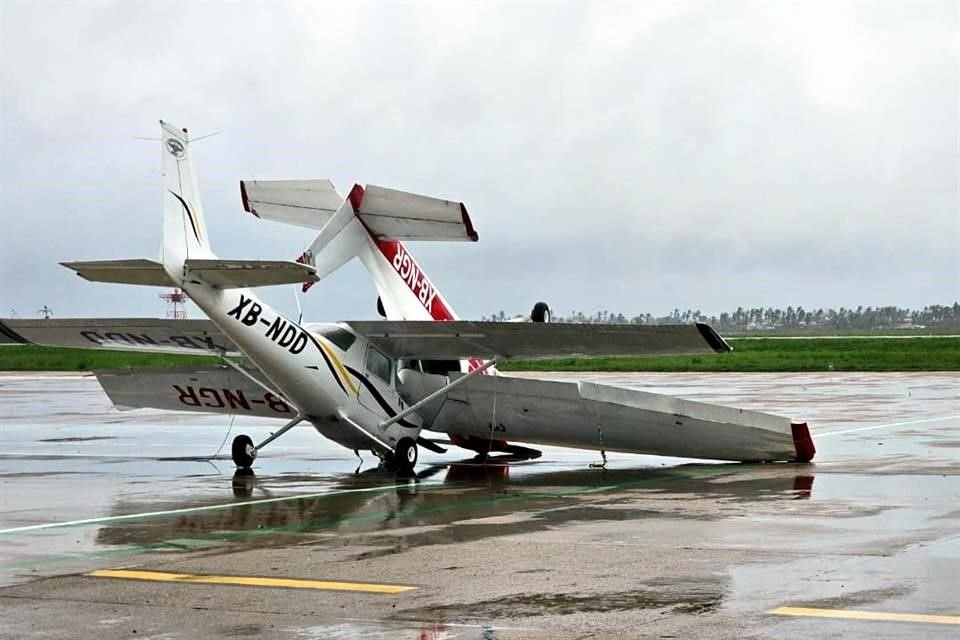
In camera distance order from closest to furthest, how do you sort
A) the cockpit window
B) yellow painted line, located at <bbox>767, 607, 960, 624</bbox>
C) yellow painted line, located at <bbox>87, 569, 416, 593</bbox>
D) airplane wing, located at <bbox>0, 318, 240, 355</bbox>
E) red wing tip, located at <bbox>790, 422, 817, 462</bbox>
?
yellow painted line, located at <bbox>767, 607, 960, 624</bbox>, yellow painted line, located at <bbox>87, 569, 416, 593</bbox>, red wing tip, located at <bbox>790, 422, 817, 462</bbox>, the cockpit window, airplane wing, located at <bbox>0, 318, 240, 355</bbox>

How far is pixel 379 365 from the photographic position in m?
Answer: 21.9

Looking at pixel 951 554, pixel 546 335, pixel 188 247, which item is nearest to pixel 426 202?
pixel 546 335

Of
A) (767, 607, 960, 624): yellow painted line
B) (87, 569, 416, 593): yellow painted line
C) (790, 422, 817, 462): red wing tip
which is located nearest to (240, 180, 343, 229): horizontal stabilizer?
(790, 422, 817, 462): red wing tip

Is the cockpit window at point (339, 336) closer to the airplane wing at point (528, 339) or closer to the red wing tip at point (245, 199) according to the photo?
the airplane wing at point (528, 339)

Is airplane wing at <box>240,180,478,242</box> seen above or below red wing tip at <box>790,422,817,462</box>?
above

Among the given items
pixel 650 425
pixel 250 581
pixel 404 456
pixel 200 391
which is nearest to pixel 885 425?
pixel 650 425

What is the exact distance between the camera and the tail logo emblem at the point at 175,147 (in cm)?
1834

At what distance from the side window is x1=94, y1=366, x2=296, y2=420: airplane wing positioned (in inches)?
67.3

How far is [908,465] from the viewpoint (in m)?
19.7

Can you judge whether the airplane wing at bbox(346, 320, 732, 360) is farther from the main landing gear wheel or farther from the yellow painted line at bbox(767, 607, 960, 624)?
the yellow painted line at bbox(767, 607, 960, 624)

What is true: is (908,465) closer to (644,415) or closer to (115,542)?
(644,415)

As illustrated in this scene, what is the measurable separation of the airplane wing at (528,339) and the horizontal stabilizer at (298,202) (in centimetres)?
242

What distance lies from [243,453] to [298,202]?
14.4 feet

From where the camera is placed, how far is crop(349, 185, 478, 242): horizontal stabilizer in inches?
824
